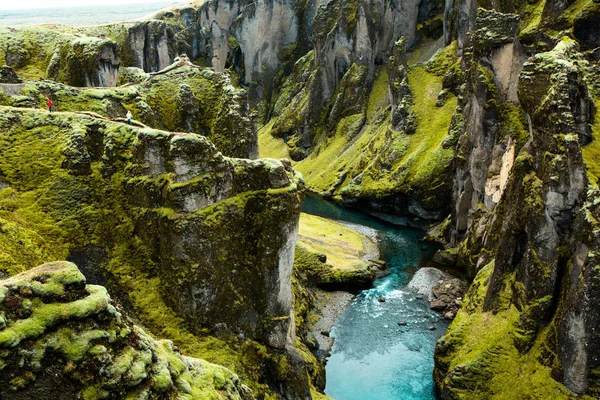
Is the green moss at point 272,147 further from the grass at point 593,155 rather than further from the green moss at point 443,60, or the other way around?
the grass at point 593,155

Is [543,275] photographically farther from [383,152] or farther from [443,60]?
[443,60]

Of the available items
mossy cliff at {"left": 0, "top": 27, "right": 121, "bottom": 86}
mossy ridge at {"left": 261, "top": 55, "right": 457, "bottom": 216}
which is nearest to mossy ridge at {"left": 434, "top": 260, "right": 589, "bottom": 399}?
mossy ridge at {"left": 261, "top": 55, "right": 457, "bottom": 216}

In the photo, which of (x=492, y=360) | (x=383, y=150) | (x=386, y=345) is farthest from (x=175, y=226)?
(x=383, y=150)

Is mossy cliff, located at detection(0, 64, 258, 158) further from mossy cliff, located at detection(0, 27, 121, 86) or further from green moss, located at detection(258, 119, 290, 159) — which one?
green moss, located at detection(258, 119, 290, 159)

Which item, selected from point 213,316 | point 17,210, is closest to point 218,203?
point 213,316

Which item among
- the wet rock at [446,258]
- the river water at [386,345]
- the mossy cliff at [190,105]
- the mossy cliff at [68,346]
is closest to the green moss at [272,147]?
the wet rock at [446,258]
